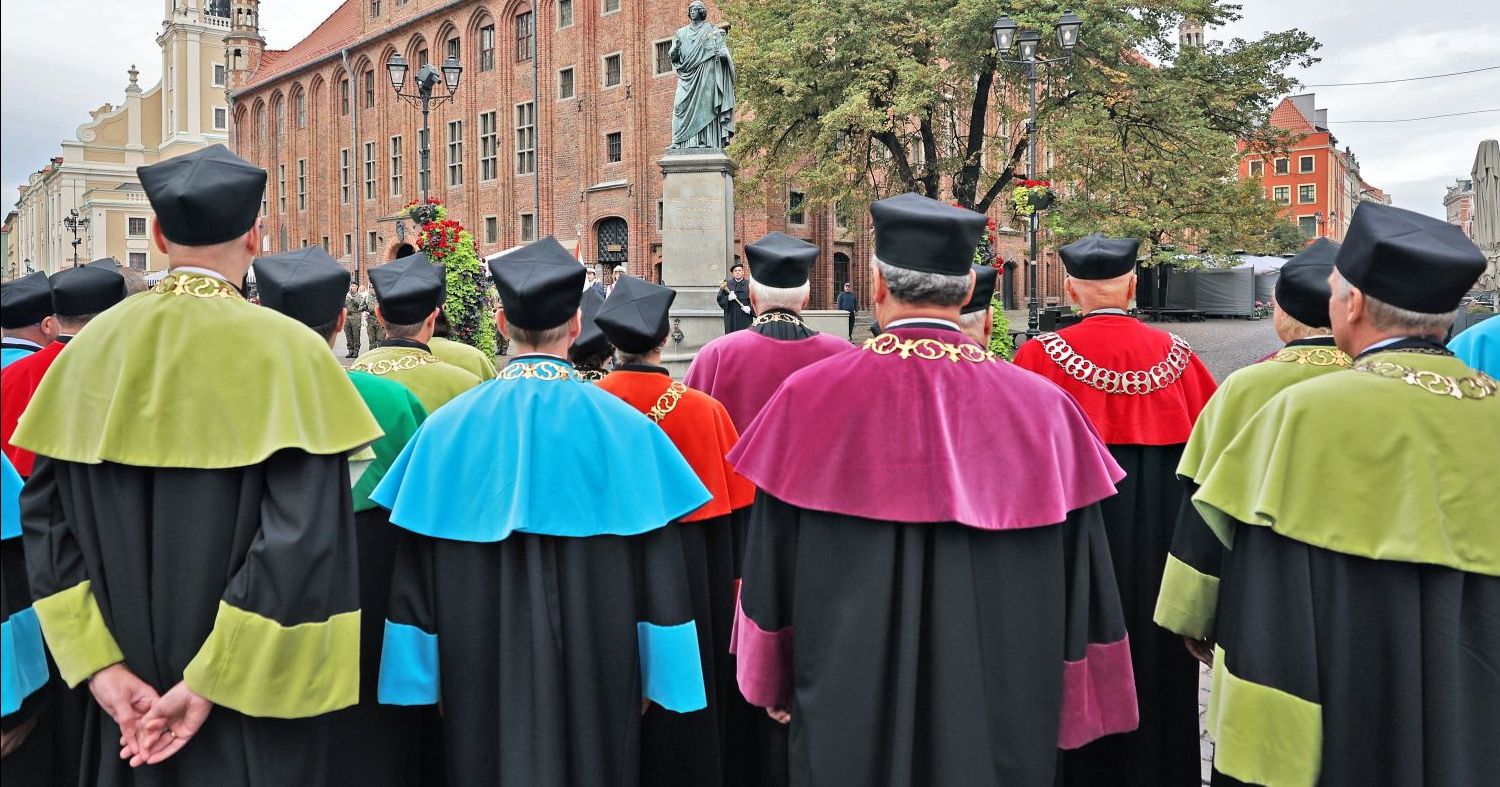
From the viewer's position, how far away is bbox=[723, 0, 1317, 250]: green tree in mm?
23312

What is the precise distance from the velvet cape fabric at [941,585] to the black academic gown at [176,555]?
3.80 feet

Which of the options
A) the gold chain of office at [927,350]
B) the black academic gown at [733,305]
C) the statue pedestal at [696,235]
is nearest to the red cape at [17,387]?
the gold chain of office at [927,350]

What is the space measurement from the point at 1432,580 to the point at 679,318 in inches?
593

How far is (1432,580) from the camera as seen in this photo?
7.97 feet

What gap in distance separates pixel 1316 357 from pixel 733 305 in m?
13.3

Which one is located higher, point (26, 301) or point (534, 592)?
point (26, 301)

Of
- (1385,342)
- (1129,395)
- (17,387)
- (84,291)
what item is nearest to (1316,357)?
(1129,395)

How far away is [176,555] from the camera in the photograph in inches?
97.6

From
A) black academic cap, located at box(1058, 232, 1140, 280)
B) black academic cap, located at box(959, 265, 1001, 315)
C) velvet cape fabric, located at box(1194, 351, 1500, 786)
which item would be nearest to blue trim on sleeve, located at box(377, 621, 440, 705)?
velvet cape fabric, located at box(1194, 351, 1500, 786)

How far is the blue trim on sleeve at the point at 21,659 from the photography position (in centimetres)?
237

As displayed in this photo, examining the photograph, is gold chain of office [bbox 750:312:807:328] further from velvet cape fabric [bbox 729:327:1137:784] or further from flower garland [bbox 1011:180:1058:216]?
flower garland [bbox 1011:180:1058:216]

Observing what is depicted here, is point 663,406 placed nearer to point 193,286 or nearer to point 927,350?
point 927,350

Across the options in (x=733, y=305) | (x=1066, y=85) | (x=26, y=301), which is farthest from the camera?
(x=1066, y=85)

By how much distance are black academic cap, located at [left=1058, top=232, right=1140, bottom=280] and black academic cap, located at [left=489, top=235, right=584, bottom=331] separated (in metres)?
2.49
